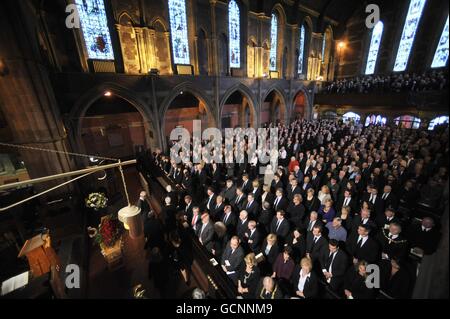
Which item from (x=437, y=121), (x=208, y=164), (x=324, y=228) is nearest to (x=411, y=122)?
(x=324, y=228)

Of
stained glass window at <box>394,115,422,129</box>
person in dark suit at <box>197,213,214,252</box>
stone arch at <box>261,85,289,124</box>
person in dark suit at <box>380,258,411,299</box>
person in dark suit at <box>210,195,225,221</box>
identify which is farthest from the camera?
stone arch at <box>261,85,289,124</box>

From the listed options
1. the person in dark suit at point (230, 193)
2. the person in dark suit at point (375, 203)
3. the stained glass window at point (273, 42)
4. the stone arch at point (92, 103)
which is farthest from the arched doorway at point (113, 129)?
the stained glass window at point (273, 42)

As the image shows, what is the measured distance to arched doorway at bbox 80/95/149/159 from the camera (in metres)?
12.0

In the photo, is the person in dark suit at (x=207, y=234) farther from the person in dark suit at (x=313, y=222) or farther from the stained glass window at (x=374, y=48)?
the stained glass window at (x=374, y=48)

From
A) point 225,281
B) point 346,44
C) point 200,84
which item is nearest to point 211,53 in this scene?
point 200,84

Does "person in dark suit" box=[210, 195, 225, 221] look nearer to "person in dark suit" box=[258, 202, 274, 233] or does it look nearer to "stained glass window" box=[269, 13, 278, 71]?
"person in dark suit" box=[258, 202, 274, 233]

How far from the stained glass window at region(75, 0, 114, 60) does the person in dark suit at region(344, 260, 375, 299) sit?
43.5 feet

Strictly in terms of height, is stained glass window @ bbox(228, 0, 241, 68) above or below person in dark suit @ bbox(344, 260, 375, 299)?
above

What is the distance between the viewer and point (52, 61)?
900 centimetres

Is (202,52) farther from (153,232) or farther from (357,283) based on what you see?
(357,283)

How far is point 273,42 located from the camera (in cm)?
1777

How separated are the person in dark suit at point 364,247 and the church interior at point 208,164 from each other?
4cm

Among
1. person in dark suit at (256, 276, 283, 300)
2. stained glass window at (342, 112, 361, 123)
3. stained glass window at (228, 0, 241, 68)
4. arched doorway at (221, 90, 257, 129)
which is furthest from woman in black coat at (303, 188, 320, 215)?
stained glass window at (342, 112, 361, 123)

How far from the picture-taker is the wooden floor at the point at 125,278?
15.1 feet
